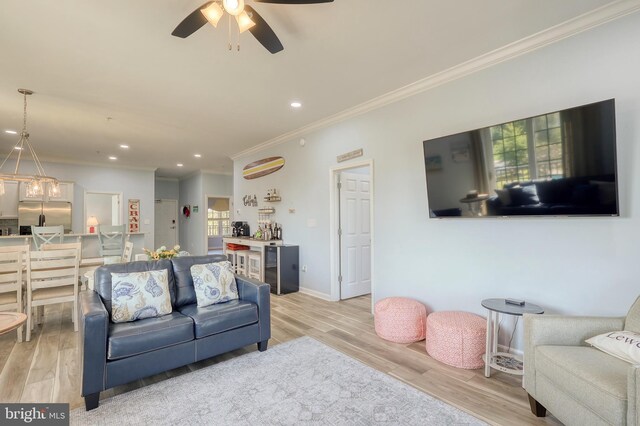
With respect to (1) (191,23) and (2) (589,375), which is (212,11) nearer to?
(1) (191,23)

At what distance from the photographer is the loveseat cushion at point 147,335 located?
87.1 inches

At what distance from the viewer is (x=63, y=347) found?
3.07m

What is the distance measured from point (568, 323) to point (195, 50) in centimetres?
368

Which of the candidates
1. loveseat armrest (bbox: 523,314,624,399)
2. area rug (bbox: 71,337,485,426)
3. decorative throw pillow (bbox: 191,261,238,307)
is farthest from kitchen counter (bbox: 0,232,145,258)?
loveseat armrest (bbox: 523,314,624,399)

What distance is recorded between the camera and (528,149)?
2.53m

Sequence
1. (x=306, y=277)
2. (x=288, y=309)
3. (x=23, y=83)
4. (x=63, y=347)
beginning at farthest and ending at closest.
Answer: (x=306, y=277)
(x=288, y=309)
(x=23, y=83)
(x=63, y=347)

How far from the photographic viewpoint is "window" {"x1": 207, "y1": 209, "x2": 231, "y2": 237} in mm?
10281

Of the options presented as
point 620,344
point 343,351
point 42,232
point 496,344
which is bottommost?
point 343,351

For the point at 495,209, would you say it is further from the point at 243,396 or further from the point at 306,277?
the point at 306,277

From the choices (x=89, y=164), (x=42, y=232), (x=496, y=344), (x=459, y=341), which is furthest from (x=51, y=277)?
(x=89, y=164)

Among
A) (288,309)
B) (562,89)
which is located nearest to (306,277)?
(288,309)

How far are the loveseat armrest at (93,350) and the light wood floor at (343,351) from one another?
0.25 meters

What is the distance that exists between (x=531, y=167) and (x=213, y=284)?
10.2 feet

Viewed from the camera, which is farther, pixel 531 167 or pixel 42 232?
pixel 42 232
